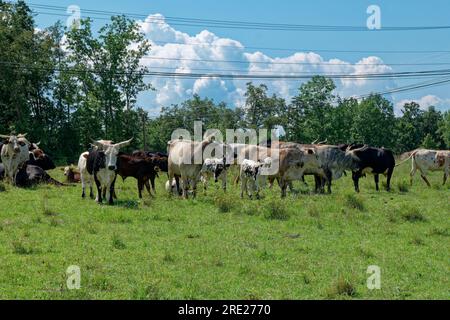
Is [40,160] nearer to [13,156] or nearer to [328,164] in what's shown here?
[13,156]

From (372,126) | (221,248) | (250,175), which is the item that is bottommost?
(221,248)

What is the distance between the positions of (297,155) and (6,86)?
35411mm

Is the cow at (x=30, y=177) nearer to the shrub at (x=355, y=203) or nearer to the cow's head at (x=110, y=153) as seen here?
the cow's head at (x=110, y=153)

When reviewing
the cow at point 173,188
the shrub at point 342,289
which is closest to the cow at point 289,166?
the cow at point 173,188

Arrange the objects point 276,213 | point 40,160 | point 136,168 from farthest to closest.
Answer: point 40,160 → point 136,168 → point 276,213

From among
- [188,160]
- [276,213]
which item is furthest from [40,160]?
[276,213]

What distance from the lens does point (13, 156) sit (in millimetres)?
21453

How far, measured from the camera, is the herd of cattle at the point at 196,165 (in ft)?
56.5

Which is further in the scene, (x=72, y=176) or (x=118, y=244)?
(x=72, y=176)

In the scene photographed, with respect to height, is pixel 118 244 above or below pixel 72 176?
below

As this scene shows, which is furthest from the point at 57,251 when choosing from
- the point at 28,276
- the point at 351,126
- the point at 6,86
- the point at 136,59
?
the point at 351,126

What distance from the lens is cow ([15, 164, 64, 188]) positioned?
68.8 feet

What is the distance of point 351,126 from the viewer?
92.4 m

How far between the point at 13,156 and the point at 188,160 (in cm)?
775
